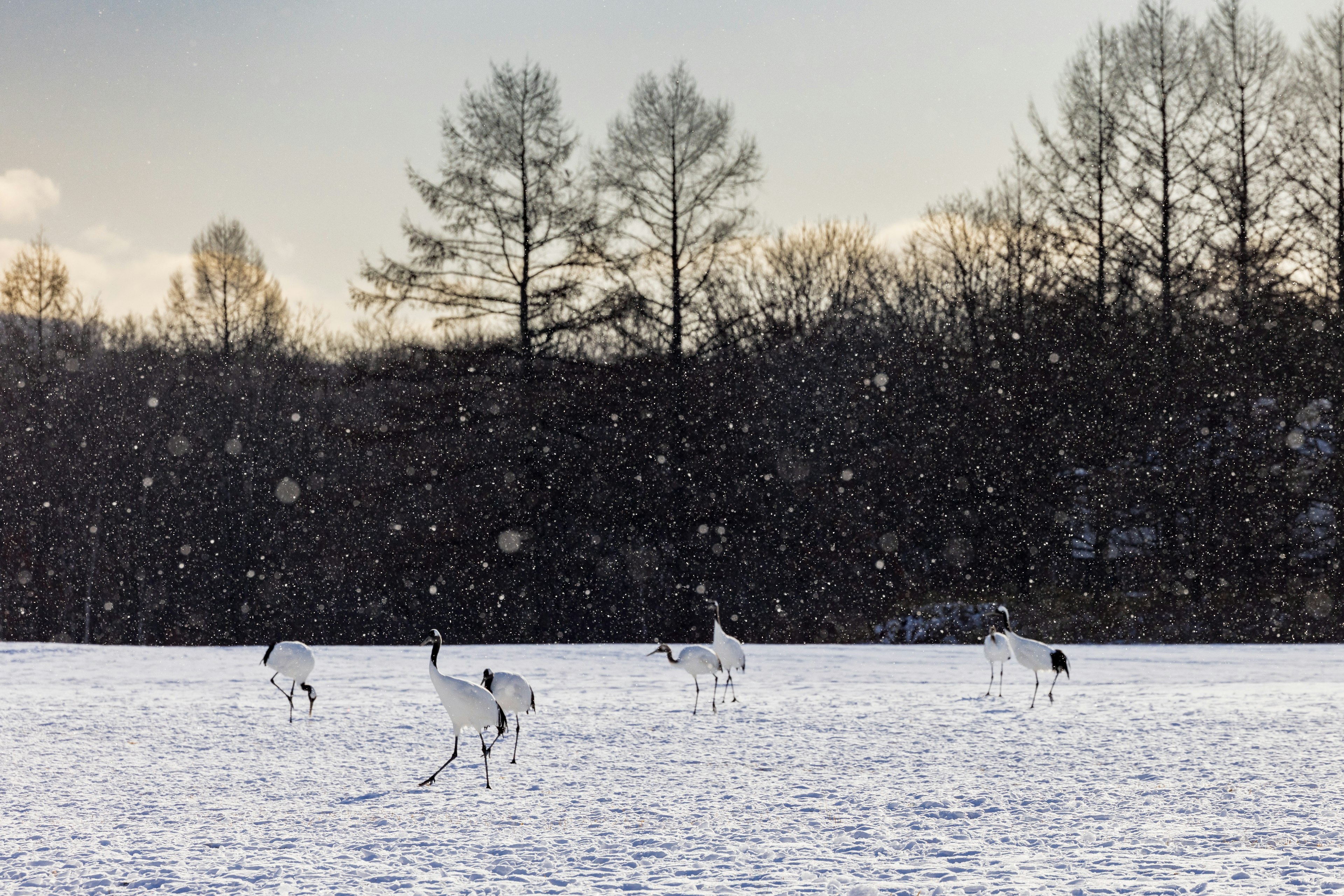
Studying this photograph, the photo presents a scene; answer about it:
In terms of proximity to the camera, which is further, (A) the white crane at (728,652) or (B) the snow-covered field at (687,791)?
(A) the white crane at (728,652)

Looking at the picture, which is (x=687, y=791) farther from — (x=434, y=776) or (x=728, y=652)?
(x=728, y=652)

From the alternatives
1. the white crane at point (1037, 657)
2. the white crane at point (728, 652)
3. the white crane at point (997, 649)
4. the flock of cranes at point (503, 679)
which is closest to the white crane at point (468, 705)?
the flock of cranes at point (503, 679)

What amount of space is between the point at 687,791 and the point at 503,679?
2.20 m

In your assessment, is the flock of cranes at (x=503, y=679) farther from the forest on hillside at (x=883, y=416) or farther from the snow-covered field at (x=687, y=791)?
the forest on hillside at (x=883, y=416)

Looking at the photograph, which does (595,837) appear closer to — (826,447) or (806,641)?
(806,641)

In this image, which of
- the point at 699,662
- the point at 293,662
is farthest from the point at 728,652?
the point at 293,662

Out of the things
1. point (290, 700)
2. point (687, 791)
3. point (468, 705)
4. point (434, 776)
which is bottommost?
point (687, 791)

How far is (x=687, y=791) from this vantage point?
8.52m

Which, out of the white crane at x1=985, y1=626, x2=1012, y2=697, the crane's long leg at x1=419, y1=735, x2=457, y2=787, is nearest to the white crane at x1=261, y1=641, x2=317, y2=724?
the crane's long leg at x1=419, y1=735, x2=457, y2=787

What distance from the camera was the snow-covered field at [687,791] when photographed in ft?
20.3

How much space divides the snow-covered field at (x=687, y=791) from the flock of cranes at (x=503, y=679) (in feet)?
1.02

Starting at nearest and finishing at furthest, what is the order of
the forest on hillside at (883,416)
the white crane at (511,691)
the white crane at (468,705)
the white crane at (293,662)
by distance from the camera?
the white crane at (468,705) < the white crane at (511,691) < the white crane at (293,662) < the forest on hillside at (883,416)

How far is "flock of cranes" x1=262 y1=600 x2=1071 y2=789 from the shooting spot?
870cm

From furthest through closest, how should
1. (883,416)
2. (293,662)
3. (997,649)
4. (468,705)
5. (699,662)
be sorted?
(883,416) → (997,649) → (699,662) → (293,662) → (468,705)
